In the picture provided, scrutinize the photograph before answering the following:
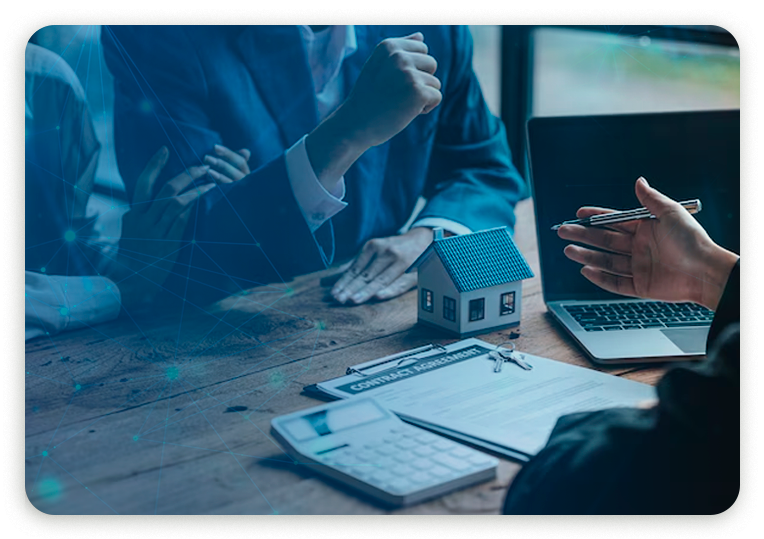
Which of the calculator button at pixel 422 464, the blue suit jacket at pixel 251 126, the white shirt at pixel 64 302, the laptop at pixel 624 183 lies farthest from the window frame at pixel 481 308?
the white shirt at pixel 64 302

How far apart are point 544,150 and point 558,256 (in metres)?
0.19

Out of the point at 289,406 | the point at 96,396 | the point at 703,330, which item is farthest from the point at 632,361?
the point at 96,396

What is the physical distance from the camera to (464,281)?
3.81 feet

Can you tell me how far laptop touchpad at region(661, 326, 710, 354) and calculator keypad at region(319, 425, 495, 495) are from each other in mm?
437

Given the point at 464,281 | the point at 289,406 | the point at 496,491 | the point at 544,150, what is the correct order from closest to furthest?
the point at 496,491 < the point at 289,406 < the point at 464,281 < the point at 544,150

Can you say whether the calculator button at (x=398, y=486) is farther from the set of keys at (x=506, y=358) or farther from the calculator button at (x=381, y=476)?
the set of keys at (x=506, y=358)

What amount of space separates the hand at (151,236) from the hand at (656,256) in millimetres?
635

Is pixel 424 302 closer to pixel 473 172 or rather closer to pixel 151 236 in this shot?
pixel 473 172

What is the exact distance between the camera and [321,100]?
4.02 ft

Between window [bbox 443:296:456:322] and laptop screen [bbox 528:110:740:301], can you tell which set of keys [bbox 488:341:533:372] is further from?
laptop screen [bbox 528:110:740:301]

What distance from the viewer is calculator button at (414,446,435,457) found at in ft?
2.94

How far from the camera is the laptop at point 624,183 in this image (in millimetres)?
1189

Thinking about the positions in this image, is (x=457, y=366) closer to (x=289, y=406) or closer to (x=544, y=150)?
(x=289, y=406)

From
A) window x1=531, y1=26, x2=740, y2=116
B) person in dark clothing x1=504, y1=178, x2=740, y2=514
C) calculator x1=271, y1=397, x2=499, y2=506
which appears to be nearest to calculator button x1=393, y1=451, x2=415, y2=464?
calculator x1=271, y1=397, x2=499, y2=506
